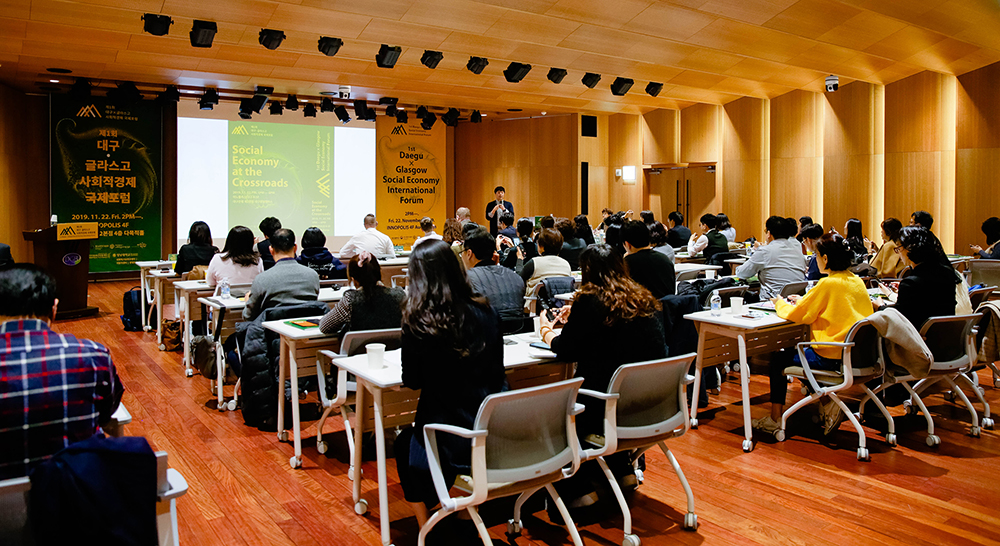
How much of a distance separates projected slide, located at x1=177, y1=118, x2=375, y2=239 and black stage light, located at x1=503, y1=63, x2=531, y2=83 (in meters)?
4.89

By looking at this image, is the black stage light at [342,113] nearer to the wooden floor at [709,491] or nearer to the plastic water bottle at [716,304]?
the wooden floor at [709,491]

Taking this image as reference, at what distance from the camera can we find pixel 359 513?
11.2 feet

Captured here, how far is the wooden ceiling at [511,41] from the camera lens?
763cm

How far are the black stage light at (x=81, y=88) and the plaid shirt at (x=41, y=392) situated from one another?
10615mm

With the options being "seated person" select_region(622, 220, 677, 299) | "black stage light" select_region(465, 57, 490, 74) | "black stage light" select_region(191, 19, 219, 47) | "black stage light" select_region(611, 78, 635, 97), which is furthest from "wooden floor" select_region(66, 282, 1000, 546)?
"black stage light" select_region(611, 78, 635, 97)

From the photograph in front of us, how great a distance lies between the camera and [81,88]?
35.7 feet

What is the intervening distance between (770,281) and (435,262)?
449 cm

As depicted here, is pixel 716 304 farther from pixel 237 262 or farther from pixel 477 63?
pixel 477 63

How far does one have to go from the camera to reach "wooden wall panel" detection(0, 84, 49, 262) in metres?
11.2

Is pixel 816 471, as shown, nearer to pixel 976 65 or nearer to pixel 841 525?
pixel 841 525

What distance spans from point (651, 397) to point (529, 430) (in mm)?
757

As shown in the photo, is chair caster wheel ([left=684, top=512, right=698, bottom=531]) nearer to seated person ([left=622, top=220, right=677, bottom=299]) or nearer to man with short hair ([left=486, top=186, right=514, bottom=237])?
seated person ([left=622, top=220, right=677, bottom=299])

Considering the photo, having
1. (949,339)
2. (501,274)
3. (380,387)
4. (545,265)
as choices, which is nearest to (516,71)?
(545,265)

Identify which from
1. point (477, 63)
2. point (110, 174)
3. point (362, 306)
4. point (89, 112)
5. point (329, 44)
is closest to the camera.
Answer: point (362, 306)
